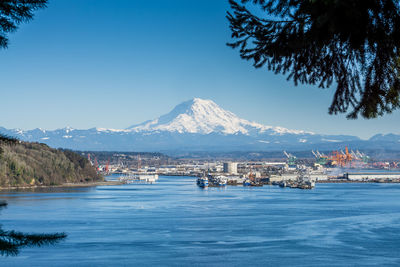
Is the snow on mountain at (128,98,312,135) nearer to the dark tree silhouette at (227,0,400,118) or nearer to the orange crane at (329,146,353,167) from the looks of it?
the orange crane at (329,146,353,167)

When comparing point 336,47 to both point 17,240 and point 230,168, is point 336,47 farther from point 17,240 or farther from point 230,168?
point 230,168

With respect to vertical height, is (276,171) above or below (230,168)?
below

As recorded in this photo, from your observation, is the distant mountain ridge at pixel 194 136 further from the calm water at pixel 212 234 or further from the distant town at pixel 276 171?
the calm water at pixel 212 234

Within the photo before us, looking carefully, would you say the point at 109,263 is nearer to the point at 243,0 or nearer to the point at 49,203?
the point at 243,0

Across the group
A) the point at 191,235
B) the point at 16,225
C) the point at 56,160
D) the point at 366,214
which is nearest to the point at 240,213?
the point at 366,214

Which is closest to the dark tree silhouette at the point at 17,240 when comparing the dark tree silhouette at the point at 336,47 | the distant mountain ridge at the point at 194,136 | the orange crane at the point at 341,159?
the dark tree silhouette at the point at 336,47

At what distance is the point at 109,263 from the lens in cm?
817

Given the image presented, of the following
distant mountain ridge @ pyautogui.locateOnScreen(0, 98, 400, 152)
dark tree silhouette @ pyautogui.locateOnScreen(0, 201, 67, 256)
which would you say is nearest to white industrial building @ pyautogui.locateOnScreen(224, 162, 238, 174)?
dark tree silhouette @ pyautogui.locateOnScreen(0, 201, 67, 256)

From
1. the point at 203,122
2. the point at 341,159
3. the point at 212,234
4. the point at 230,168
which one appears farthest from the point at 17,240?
the point at 203,122

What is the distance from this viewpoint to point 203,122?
182 metres

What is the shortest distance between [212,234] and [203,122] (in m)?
171

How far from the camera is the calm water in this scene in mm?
8516

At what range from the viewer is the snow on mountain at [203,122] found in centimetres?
17538

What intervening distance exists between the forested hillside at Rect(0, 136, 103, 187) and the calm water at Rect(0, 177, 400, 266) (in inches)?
413
